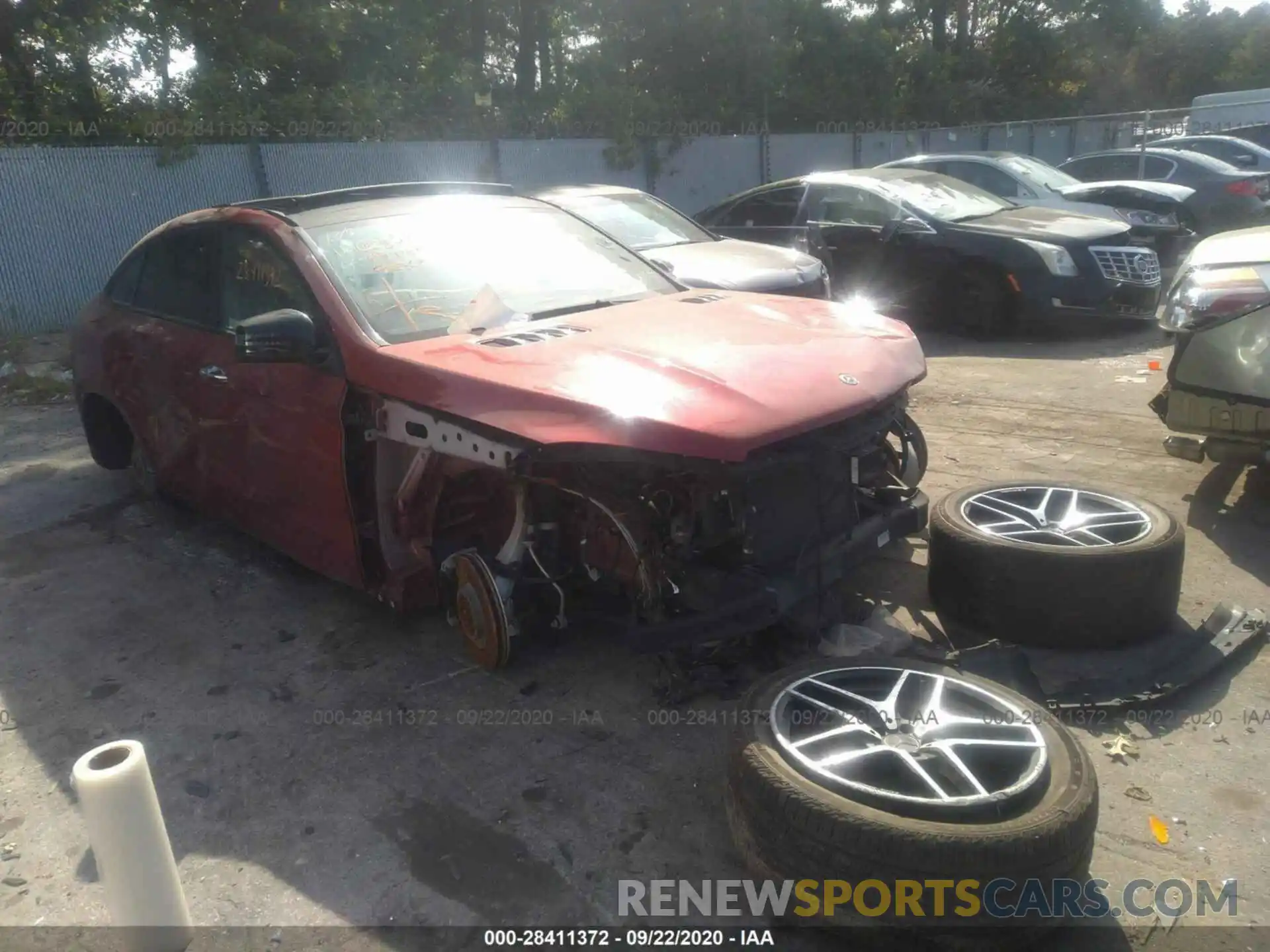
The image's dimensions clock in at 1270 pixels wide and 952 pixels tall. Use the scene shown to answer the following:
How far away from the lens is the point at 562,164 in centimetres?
1655

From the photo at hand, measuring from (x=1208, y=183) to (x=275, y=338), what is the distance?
1441 centimetres

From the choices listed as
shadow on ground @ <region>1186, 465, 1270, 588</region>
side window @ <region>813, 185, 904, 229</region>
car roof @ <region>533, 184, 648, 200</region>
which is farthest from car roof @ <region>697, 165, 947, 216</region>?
shadow on ground @ <region>1186, 465, 1270, 588</region>

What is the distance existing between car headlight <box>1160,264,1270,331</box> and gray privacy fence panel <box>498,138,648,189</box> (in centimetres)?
1139

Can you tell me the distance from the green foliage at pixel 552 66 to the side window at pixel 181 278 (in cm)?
811

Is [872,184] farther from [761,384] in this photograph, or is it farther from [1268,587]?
[761,384]

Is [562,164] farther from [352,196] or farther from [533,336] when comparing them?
[533,336]

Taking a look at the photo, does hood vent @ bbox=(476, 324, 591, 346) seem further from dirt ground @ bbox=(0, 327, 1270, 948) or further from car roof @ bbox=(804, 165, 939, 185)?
car roof @ bbox=(804, 165, 939, 185)

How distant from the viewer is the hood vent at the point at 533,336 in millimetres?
3496

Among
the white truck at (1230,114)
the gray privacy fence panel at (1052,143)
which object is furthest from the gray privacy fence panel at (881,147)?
the white truck at (1230,114)

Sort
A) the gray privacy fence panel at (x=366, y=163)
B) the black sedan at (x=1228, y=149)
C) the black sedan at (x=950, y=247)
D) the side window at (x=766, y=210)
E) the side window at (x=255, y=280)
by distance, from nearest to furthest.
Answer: the side window at (x=255, y=280) → the black sedan at (x=950, y=247) → the side window at (x=766, y=210) → the gray privacy fence panel at (x=366, y=163) → the black sedan at (x=1228, y=149)

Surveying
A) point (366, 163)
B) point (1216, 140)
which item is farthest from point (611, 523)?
point (1216, 140)

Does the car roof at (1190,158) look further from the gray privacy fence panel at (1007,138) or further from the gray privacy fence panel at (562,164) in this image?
the gray privacy fence panel at (1007,138)

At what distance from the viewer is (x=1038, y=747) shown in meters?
2.55

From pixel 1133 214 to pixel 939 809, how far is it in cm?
A: 1119
